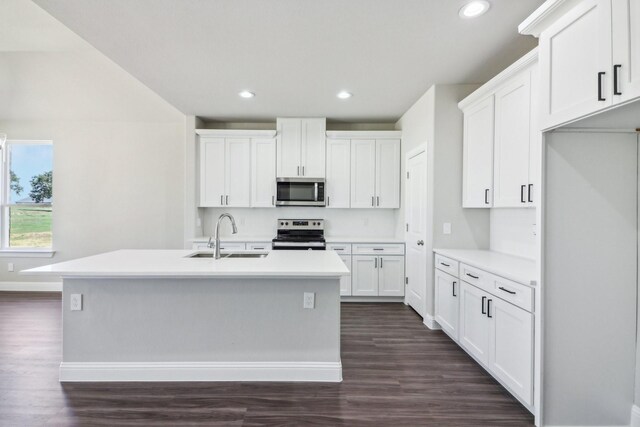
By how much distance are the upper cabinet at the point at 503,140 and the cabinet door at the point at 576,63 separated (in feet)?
0.71

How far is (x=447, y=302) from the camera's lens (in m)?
3.27

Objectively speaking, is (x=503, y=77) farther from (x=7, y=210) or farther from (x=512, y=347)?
(x=7, y=210)

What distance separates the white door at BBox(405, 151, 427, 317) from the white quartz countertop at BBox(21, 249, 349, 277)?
1.52 metres

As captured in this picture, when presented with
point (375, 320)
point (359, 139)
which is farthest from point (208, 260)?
point (359, 139)

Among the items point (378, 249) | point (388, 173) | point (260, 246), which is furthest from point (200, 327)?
point (388, 173)

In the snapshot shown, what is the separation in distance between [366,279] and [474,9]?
3.33 m

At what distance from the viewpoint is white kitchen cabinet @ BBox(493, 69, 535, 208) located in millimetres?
Result: 2521

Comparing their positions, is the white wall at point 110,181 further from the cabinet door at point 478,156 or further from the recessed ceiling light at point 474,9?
the recessed ceiling light at point 474,9

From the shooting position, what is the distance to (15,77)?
176 inches

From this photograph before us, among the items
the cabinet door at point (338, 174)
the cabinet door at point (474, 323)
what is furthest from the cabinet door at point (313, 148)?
the cabinet door at point (474, 323)

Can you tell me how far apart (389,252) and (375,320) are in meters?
1.05

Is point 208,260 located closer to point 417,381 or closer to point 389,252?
point 417,381

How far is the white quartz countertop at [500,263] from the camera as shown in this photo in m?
2.14

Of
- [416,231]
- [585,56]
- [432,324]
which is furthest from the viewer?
[416,231]
